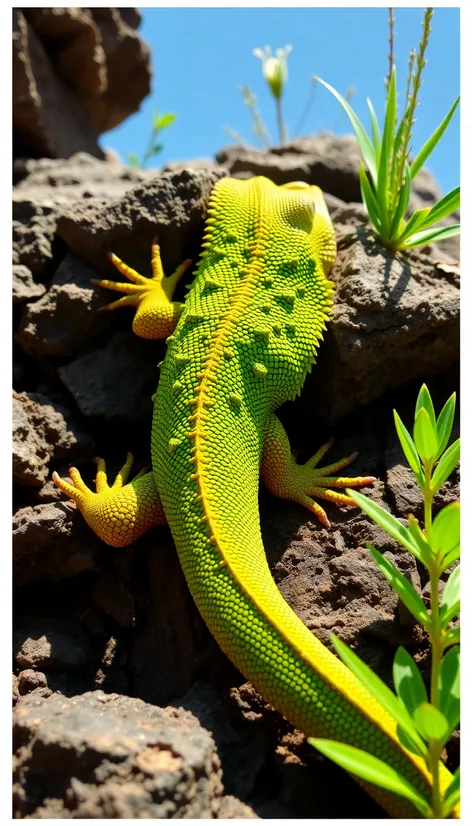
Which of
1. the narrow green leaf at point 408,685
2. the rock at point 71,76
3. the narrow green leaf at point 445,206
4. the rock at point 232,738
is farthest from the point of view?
the rock at point 71,76

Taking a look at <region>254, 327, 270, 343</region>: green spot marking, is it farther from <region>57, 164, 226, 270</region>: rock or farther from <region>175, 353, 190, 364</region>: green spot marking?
<region>57, 164, 226, 270</region>: rock

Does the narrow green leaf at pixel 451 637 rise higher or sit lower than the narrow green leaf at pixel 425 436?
lower

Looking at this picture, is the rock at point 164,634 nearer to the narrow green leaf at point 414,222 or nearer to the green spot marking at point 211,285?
the green spot marking at point 211,285

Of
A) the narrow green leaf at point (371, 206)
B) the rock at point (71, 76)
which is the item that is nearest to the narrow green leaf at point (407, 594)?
the narrow green leaf at point (371, 206)

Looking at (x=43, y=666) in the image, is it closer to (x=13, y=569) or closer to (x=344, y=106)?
(x=13, y=569)

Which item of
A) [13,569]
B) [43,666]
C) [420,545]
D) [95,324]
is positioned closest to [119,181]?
[95,324]
